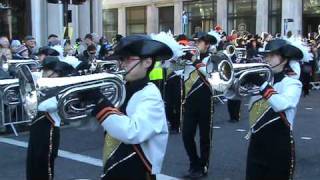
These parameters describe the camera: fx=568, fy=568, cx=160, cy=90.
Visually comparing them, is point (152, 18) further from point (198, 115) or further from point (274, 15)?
point (198, 115)

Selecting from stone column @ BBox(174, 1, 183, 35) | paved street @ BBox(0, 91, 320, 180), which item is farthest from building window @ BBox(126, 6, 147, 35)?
paved street @ BBox(0, 91, 320, 180)

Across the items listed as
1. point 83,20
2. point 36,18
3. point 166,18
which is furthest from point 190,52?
point 166,18

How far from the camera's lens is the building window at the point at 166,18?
46.0 meters

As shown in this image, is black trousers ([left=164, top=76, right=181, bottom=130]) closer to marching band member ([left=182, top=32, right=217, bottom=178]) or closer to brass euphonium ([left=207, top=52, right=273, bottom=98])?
marching band member ([left=182, top=32, right=217, bottom=178])

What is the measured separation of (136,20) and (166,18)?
3630 mm

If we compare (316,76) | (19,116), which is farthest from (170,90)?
(316,76)

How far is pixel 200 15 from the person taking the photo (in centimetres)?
4356

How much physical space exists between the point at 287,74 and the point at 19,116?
7406 millimetres

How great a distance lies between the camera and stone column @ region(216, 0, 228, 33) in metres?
40.8

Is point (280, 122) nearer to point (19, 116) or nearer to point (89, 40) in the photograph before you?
point (19, 116)

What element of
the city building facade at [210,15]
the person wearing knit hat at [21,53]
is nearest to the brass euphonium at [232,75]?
the person wearing knit hat at [21,53]

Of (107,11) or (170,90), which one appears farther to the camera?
(107,11)

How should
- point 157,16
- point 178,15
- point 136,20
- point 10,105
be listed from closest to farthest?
point 10,105
point 178,15
point 157,16
point 136,20

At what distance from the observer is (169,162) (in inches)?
312
